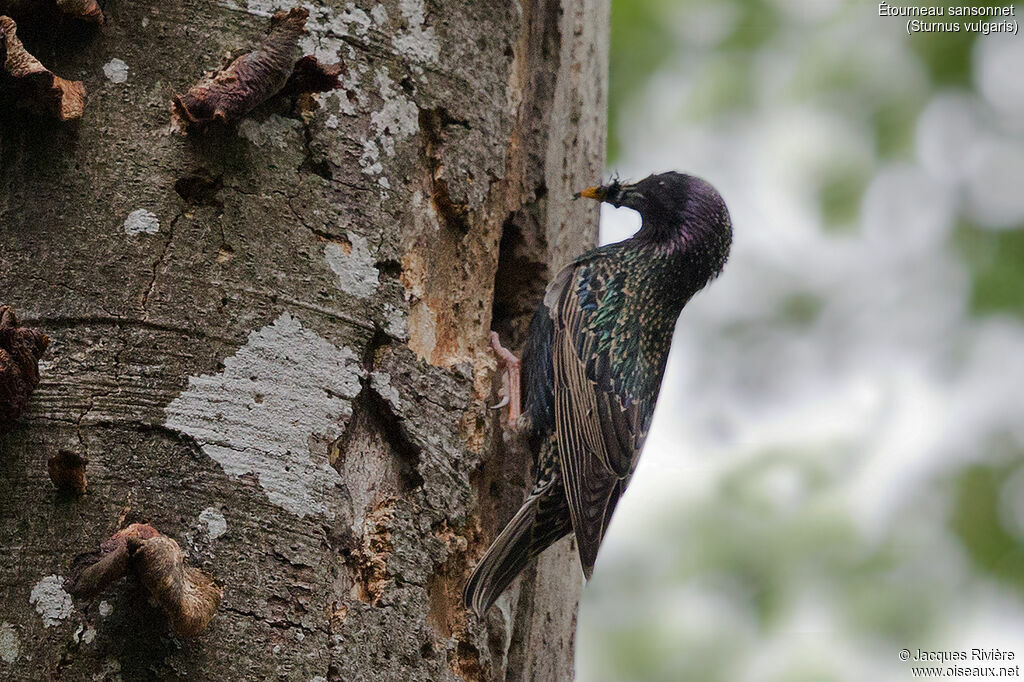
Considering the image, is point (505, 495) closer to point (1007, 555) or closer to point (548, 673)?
point (548, 673)

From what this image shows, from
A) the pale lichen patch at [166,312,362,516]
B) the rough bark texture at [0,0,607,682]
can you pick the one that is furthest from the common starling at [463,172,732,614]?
the pale lichen patch at [166,312,362,516]

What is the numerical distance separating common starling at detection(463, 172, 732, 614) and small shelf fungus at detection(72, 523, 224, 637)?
1002 millimetres

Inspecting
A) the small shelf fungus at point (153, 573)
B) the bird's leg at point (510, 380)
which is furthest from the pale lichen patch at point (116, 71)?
the bird's leg at point (510, 380)

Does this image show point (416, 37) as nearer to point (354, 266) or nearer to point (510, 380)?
point (354, 266)

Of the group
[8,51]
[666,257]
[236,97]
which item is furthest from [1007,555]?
[8,51]

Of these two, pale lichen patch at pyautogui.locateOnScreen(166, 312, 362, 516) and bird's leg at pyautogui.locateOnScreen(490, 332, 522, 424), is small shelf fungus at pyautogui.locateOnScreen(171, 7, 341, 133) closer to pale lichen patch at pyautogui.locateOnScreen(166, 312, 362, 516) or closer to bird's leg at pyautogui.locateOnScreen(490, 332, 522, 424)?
pale lichen patch at pyautogui.locateOnScreen(166, 312, 362, 516)

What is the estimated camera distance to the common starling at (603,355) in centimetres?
349

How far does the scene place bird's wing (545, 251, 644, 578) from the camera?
3.74 m

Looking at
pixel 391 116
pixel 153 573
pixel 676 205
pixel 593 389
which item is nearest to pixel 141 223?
pixel 391 116

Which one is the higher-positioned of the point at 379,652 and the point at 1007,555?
the point at 1007,555

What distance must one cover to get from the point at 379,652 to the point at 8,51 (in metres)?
1.50

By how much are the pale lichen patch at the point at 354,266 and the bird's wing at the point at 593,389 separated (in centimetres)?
111

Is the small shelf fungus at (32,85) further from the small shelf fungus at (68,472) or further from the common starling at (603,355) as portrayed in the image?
the common starling at (603,355)

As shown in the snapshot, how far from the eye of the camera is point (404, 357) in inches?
108
